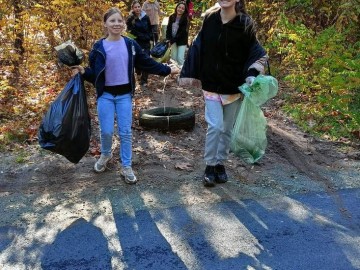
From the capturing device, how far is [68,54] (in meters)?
4.03

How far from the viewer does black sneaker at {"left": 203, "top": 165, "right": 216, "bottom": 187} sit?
4.32 m

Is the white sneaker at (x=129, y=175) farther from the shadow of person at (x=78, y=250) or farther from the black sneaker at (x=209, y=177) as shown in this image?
the shadow of person at (x=78, y=250)

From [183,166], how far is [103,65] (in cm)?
151

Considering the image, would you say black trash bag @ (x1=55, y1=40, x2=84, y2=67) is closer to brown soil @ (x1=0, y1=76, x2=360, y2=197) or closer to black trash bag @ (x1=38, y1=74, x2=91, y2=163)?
black trash bag @ (x1=38, y1=74, x2=91, y2=163)

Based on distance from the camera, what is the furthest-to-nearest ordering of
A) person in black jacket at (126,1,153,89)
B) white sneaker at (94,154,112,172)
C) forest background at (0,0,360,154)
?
person in black jacket at (126,1,153,89) → forest background at (0,0,360,154) → white sneaker at (94,154,112,172)

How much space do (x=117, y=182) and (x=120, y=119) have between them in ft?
2.18

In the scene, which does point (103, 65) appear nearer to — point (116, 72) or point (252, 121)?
point (116, 72)

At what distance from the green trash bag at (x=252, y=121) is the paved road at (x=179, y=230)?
483 mm

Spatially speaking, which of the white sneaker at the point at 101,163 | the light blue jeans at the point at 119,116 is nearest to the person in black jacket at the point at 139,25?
the white sneaker at the point at 101,163

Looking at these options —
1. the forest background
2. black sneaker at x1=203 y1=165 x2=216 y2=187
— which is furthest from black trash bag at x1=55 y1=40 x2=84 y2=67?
the forest background

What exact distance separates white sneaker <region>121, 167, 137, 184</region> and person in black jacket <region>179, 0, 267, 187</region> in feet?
2.41

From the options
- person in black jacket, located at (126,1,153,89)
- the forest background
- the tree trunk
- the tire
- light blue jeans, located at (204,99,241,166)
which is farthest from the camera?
person in black jacket, located at (126,1,153,89)

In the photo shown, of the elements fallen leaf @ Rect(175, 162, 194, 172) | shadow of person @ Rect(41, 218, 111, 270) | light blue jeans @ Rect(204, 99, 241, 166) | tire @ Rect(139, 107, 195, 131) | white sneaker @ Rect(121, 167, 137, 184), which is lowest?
shadow of person @ Rect(41, 218, 111, 270)

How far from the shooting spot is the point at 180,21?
895 centimetres
